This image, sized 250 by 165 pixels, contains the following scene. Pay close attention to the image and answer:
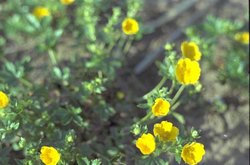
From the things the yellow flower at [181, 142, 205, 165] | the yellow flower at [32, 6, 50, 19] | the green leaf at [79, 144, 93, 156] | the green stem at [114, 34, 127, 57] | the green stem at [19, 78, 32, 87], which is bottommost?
the yellow flower at [181, 142, 205, 165]

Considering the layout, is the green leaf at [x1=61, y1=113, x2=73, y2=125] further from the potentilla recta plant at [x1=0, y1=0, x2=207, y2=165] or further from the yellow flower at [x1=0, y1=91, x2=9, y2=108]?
the yellow flower at [x1=0, y1=91, x2=9, y2=108]

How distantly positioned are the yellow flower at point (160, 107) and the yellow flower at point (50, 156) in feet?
2.47

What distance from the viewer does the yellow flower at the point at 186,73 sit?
217 cm

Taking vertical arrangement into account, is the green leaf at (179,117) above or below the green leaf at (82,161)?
above

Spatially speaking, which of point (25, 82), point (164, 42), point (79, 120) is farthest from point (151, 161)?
point (164, 42)

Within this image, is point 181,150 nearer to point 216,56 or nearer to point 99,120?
A: point 99,120

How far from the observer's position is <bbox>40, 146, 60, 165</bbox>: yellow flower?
1.87 m

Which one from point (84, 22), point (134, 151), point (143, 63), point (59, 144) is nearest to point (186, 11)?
point (143, 63)

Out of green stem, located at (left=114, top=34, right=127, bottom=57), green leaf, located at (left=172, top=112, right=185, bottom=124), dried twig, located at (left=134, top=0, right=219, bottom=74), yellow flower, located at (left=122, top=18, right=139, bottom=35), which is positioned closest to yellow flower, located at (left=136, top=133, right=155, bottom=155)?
green leaf, located at (left=172, top=112, right=185, bottom=124)

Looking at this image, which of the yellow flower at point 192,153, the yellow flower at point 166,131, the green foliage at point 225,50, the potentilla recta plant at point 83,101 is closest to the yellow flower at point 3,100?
the potentilla recta plant at point 83,101

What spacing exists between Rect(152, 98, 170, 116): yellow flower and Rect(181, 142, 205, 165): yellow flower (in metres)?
0.28

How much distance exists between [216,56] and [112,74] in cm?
139

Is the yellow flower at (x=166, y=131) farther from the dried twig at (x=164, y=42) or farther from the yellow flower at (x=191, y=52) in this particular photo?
the dried twig at (x=164, y=42)

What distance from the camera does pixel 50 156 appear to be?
6.18 ft
